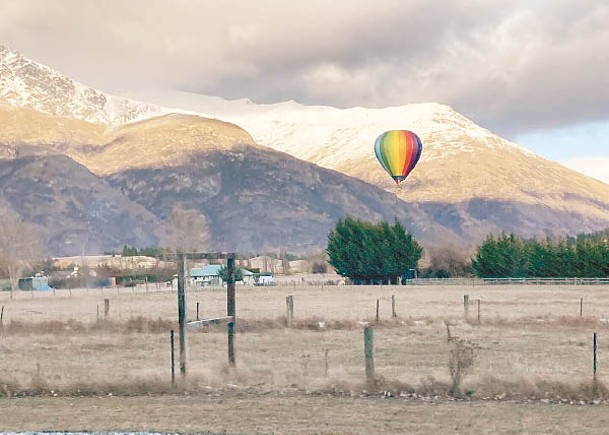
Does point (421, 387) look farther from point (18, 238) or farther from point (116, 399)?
point (18, 238)

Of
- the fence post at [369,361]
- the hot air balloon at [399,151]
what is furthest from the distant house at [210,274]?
the fence post at [369,361]

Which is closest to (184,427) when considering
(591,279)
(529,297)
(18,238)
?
(529,297)

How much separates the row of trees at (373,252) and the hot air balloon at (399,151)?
45.8 feet

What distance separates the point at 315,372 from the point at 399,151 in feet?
250

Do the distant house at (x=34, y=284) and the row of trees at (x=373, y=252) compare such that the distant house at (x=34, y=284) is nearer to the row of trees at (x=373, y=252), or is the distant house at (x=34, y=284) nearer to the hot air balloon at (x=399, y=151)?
the row of trees at (x=373, y=252)

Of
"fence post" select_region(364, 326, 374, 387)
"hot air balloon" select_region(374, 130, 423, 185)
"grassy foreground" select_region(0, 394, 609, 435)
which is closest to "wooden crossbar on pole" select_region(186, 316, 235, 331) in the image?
"grassy foreground" select_region(0, 394, 609, 435)

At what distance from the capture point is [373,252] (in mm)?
112438

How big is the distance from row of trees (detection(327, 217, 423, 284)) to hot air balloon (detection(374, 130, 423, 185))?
13963 mm

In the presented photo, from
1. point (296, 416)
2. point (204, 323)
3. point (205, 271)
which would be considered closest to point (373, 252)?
point (205, 271)

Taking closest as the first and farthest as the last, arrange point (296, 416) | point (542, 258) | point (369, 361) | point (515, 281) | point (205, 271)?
point (296, 416), point (369, 361), point (515, 281), point (542, 258), point (205, 271)

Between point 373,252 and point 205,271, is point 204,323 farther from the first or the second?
point 205,271

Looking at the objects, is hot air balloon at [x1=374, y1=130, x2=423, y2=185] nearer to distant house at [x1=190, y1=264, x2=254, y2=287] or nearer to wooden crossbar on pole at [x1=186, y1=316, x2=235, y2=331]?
distant house at [x1=190, y1=264, x2=254, y2=287]

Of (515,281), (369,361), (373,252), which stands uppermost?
(373,252)

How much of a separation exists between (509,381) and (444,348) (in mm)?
10545
